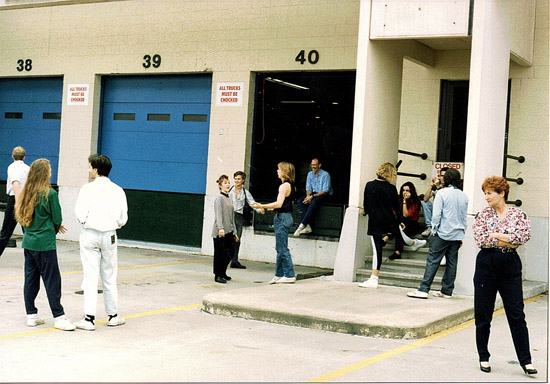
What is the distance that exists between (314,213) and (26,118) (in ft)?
30.4

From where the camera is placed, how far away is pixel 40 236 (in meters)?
8.17

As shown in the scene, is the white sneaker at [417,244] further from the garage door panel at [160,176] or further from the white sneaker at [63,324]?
the white sneaker at [63,324]

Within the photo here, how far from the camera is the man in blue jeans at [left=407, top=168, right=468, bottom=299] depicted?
10711 millimetres

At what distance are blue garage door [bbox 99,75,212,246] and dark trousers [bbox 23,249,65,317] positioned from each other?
9.14 meters

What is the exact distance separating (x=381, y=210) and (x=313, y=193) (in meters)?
4.09

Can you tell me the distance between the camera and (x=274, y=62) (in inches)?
651

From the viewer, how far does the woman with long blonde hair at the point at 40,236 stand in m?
8.16

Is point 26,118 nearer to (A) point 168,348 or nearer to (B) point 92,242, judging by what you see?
(B) point 92,242

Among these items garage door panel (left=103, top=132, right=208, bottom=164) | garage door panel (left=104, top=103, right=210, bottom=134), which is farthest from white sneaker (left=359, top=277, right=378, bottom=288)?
garage door panel (left=104, top=103, right=210, bottom=134)

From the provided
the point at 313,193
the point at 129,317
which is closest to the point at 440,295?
the point at 129,317

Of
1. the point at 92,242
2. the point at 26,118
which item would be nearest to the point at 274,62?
the point at 26,118

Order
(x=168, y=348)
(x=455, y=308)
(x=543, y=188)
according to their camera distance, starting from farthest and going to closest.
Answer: (x=543, y=188), (x=455, y=308), (x=168, y=348)

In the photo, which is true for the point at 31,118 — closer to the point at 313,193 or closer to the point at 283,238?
the point at 313,193

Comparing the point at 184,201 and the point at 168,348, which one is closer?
the point at 168,348
